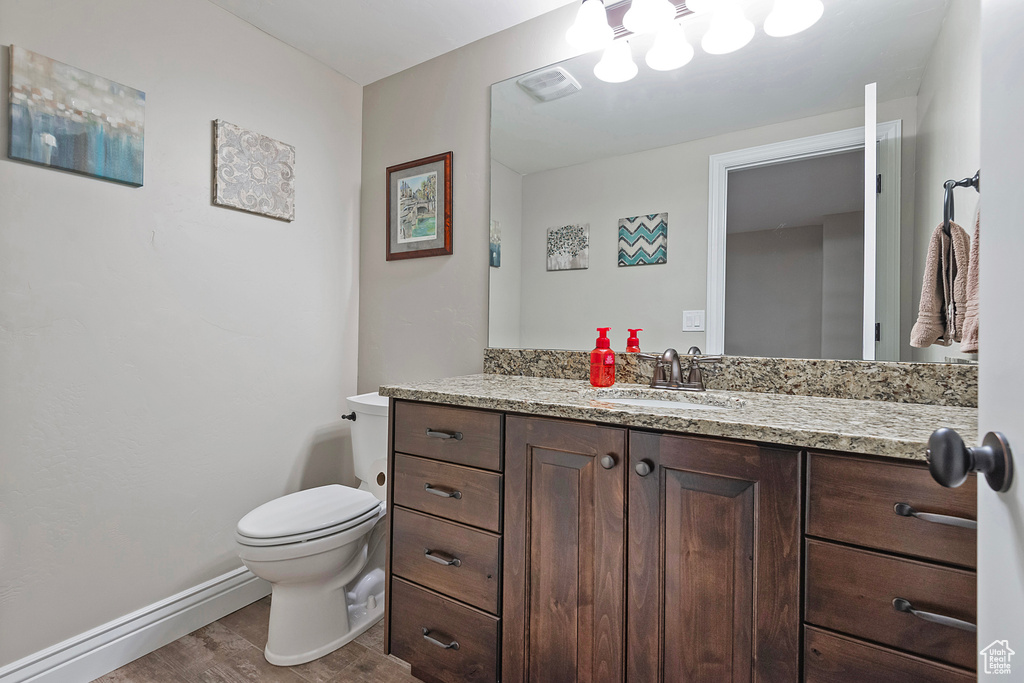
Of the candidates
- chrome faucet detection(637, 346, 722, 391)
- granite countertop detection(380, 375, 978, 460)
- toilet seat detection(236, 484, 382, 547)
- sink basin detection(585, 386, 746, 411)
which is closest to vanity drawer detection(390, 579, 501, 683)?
toilet seat detection(236, 484, 382, 547)

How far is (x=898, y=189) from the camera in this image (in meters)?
1.26

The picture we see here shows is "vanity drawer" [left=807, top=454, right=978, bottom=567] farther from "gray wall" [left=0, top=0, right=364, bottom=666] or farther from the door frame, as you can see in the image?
"gray wall" [left=0, top=0, right=364, bottom=666]

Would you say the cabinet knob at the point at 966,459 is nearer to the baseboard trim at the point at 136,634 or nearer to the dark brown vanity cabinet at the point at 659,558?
the dark brown vanity cabinet at the point at 659,558

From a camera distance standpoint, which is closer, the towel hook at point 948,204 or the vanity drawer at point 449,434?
the towel hook at point 948,204

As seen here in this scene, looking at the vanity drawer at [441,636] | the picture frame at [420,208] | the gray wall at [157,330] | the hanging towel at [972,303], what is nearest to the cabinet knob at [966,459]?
the hanging towel at [972,303]

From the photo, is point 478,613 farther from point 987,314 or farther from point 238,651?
point 987,314

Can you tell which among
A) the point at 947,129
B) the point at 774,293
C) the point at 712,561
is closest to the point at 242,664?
the point at 712,561

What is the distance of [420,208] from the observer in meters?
2.16

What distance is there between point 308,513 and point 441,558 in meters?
0.60

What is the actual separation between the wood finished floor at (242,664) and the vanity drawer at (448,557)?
433 mm

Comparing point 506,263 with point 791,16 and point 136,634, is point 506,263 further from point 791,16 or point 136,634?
point 136,634

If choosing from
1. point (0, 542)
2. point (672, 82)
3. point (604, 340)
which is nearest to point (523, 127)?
point (672, 82)

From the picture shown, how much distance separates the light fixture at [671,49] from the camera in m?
1.55

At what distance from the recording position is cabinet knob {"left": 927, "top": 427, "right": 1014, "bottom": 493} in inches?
17.5
